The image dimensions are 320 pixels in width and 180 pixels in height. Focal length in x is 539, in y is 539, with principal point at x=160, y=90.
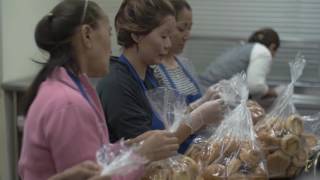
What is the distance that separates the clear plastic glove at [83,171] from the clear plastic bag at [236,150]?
43 centimetres

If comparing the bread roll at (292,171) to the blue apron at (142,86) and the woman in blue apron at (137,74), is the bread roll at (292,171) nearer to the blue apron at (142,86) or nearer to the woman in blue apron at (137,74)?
the woman in blue apron at (137,74)

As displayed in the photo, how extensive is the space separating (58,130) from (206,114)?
550mm

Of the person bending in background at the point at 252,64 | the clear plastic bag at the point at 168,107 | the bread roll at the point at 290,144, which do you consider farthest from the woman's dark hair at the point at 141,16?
the person bending in background at the point at 252,64

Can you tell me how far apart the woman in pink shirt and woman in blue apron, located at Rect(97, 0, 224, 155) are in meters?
0.18

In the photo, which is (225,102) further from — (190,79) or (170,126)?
(190,79)

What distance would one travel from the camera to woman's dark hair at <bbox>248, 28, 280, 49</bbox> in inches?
133

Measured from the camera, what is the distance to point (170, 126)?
1445mm

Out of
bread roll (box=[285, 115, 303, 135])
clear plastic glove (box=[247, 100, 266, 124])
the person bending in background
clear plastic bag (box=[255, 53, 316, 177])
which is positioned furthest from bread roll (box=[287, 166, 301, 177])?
the person bending in background

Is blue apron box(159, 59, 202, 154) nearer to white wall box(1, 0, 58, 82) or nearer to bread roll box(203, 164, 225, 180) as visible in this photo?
bread roll box(203, 164, 225, 180)

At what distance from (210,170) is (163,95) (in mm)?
254

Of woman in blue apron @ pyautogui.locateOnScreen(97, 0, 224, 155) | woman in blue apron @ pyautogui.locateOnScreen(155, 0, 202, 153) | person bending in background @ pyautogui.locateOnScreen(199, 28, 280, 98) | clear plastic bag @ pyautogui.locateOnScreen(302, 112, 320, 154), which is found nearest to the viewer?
woman in blue apron @ pyautogui.locateOnScreen(97, 0, 224, 155)

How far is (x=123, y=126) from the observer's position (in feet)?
5.05

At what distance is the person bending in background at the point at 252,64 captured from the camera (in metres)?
3.29

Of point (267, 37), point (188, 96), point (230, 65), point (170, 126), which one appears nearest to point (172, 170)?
point (170, 126)
